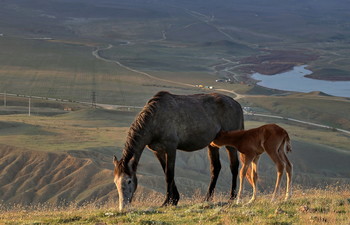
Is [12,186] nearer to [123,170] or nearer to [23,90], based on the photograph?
[123,170]

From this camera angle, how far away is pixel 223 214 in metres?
11.9

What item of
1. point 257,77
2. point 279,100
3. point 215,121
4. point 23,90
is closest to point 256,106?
point 279,100

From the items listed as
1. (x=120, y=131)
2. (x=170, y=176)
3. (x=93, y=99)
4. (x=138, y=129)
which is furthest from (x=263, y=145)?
(x=93, y=99)

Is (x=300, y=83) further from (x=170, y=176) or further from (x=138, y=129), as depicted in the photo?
(x=138, y=129)

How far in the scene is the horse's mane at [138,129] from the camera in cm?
1310

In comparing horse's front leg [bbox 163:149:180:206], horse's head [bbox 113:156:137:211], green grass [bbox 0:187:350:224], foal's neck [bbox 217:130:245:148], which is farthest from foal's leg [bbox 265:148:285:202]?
horse's head [bbox 113:156:137:211]

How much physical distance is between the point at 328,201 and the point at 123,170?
14.5 feet

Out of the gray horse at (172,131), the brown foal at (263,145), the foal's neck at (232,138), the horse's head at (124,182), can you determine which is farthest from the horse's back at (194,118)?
the horse's head at (124,182)

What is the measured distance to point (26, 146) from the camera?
38469 millimetres

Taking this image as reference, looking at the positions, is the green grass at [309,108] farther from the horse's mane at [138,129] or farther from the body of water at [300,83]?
the horse's mane at [138,129]

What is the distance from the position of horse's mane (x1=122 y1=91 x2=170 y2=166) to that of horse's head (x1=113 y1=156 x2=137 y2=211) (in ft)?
0.43

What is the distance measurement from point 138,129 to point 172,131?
0.97 m

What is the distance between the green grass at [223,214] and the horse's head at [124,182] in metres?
0.24

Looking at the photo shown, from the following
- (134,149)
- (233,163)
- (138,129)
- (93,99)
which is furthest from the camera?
(93,99)
